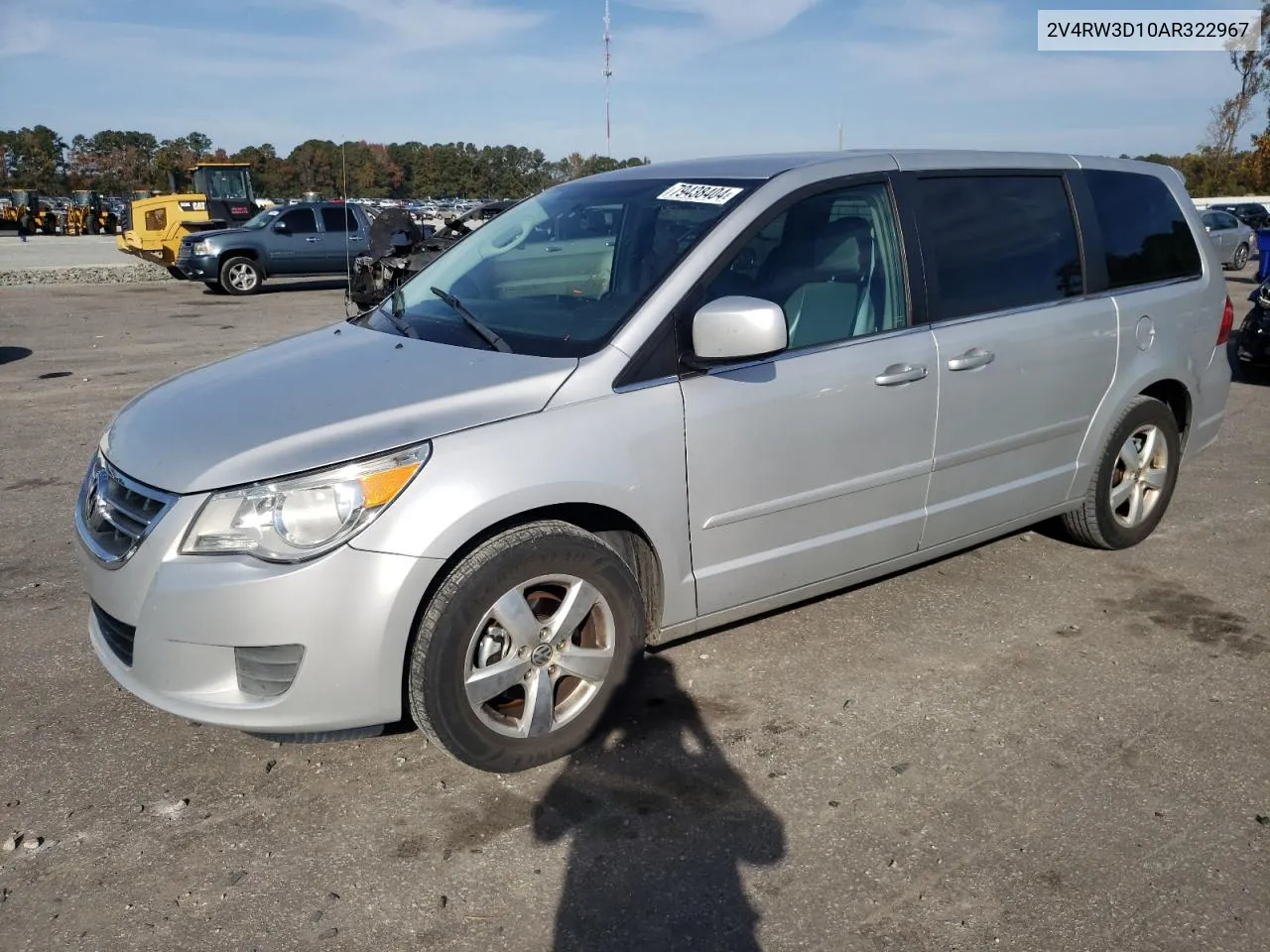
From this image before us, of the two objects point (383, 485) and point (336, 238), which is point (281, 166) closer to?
point (336, 238)

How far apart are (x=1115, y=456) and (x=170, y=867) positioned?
4052 millimetres

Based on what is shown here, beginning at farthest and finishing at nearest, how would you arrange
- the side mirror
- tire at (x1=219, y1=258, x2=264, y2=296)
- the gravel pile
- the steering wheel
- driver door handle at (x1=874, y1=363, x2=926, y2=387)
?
the gravel pile, tire at (x1=219, y1=258, x2=264, y2=296), the steering wheel, driver door handle at (x1=874, y1=363, x2=926, y2=387), the side mirror

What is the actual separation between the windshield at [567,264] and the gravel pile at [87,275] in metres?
20.2

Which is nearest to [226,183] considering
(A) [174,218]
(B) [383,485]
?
(A) [174,218]

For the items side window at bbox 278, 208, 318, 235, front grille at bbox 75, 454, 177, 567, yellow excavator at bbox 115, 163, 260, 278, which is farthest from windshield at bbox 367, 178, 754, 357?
yellow excavator at bbox 115, 163, 260, 278

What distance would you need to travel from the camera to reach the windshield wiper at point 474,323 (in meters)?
3.42

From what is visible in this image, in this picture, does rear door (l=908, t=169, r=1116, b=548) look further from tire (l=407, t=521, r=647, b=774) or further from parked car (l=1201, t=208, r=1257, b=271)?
parked car (l=1201, t=208, r=1257, b=271)

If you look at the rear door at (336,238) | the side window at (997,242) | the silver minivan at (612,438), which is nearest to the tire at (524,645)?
the silver minivan at (612,438)

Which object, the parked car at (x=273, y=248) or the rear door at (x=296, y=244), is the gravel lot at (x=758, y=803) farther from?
the rear door at (x=296, y=244)

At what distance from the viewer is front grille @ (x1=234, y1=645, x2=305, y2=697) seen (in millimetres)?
2818

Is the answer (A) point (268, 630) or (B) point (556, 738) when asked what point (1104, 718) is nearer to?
(B) point (556, 738)

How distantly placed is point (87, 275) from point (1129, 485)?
73.7 ft

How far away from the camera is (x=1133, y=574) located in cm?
478

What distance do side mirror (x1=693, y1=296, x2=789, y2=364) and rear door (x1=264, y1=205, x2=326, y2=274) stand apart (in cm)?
1889
